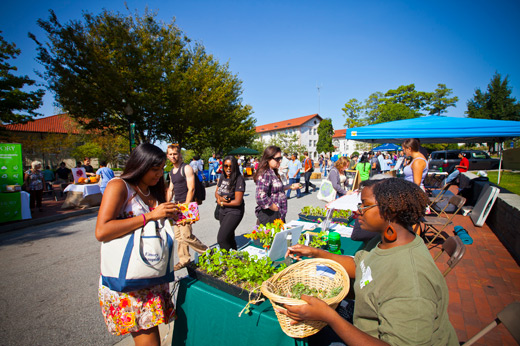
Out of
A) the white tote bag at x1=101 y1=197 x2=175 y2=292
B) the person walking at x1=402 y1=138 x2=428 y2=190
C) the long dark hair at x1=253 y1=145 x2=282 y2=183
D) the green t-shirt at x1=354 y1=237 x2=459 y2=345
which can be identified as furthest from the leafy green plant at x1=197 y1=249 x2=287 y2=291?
the person walking at x1=402 y1=138 x2=428 y2=190

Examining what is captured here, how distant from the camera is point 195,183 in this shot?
4.07 metres

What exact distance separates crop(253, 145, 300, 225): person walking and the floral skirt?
7.15 ft

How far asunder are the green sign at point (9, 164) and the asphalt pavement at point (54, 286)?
1.68 m

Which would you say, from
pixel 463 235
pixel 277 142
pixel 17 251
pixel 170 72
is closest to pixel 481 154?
pixel 463 235

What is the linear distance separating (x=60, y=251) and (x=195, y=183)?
3817 mm

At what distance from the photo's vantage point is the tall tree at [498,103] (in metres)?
36.0

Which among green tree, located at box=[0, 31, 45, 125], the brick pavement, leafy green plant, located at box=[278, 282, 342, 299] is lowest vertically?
the brick pavement

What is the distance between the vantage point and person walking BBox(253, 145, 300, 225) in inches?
146

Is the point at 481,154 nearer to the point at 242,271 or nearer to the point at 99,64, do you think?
the point at 242,271

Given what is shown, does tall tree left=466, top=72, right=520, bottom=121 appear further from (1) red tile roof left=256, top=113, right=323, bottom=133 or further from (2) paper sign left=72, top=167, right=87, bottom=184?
(2) paper sign left=72, top=167, right=87, bottom=184

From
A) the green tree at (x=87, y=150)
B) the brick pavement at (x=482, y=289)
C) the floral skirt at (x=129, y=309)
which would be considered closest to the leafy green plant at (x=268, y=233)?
the floral skirt at (x=129, y=309)

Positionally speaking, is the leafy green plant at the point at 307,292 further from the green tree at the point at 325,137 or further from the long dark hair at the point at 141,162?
the green tree at the point at 325,137

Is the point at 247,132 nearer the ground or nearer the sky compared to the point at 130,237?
nearer the sky

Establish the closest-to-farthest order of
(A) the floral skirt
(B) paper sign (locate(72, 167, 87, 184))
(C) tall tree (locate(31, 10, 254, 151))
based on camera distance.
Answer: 1. (A) the floral skirt
2. (B) paper sign (locate(72, 167, 87, 184))
3. (C) tall tree (locate(31, 10, 254, 151))
